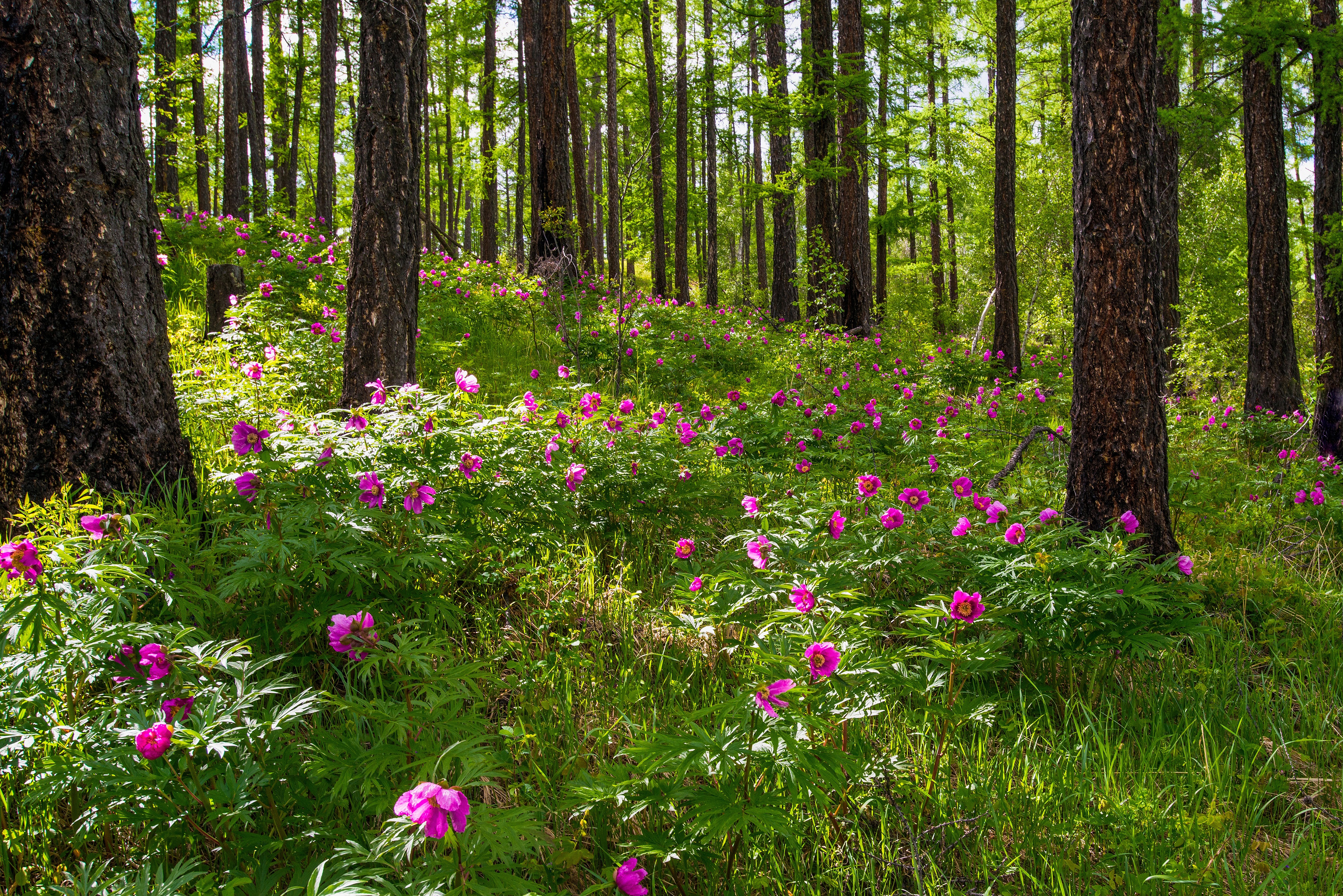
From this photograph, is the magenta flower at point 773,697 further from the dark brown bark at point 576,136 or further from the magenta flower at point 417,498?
the dark brown bark at point 576,136

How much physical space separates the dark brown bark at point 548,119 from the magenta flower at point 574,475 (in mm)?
7706

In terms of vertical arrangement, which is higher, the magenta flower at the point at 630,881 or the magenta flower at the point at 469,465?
the magenta flower at the point at 469,465

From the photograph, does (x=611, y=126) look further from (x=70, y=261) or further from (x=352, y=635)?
(x=352, y=635)

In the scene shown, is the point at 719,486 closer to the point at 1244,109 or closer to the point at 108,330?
the point at 108,330

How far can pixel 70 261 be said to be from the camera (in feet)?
8.17

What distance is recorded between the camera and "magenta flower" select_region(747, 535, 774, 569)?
2480 millimetres

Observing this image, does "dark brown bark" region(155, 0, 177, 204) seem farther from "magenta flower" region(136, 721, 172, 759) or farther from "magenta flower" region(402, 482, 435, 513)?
"magenta flower" region(136, 721, 172, 759)

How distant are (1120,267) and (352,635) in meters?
3.56

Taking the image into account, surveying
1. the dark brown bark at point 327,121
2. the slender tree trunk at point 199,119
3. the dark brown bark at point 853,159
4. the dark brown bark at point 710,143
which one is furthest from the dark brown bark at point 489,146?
the dark brown bark at point 853,159

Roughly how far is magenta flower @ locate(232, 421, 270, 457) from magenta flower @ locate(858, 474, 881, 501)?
243 cm

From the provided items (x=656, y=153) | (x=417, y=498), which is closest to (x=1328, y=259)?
(x=417, y=498)

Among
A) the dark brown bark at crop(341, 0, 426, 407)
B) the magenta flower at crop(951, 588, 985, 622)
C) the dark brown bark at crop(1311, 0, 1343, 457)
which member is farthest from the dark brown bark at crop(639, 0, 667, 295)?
the magenta flower at crop(951, 588, 985, 622)

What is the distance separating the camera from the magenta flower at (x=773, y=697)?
5.08 feet

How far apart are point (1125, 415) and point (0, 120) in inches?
183
